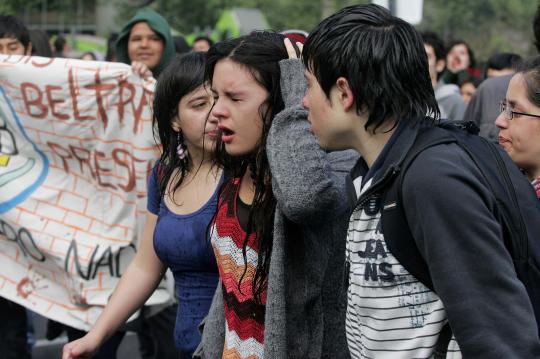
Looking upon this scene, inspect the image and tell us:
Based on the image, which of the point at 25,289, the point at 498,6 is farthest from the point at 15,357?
the point at 498,6

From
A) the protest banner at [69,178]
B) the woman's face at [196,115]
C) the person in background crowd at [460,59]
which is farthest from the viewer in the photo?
the person in background crowd at [460,59]

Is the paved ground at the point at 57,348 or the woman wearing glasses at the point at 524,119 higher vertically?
the woman wearing glasses at the point at 524,119

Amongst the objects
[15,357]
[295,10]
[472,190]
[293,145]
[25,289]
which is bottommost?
[295,10]

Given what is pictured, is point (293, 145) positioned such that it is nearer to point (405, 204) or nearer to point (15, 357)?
point (405, 204)

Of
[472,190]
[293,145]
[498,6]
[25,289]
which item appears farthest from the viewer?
[498,6]

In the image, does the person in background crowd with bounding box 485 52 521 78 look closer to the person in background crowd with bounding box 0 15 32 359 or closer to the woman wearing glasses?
the person in background crowd with bounding box 0 15 32 359

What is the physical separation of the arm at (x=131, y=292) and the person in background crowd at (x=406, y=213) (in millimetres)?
1298

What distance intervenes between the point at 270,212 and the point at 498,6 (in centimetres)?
3494

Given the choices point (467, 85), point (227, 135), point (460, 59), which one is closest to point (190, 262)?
point (227, 135)

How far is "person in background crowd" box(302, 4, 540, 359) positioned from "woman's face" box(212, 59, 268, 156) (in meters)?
0.30

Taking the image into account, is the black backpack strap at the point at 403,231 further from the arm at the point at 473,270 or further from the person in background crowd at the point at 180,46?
the person in background crowd at the point at 180,46

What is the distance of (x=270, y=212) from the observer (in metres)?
2.46

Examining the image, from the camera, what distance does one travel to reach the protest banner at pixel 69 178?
4531mm

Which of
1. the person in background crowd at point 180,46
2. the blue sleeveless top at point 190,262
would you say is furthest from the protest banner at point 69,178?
the person in background crowd at point 180,46
